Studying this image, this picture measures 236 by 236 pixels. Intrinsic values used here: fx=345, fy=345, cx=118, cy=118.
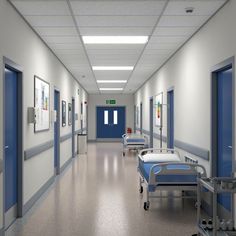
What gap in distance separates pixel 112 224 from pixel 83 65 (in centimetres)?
605

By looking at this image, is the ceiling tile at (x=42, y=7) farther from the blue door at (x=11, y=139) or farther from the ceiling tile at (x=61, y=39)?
the ceiling tile at (x=61, y=39)

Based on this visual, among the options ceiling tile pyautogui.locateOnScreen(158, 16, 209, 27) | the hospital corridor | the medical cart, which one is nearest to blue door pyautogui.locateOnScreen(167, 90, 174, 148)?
the hospital corridor

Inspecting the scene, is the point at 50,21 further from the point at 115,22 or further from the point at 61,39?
the point at 61,39

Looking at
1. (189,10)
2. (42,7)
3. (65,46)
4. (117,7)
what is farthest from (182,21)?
(65,46)

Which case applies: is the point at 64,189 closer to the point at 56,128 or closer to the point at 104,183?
the point at 104,183

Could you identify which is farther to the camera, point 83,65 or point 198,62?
point 83,65

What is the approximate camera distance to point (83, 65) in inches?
390

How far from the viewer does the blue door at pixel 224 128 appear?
4.60 m

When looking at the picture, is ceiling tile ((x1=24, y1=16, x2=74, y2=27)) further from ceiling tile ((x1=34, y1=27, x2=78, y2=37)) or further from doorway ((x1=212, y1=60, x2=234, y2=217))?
doorway ((x1=212, y1=60, x2=234, y2=217))

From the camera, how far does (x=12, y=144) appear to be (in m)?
4.89

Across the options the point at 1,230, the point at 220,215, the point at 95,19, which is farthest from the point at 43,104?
the point at 220,215

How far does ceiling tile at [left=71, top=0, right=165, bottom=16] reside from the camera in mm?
4543

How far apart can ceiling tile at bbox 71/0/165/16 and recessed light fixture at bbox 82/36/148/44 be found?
1490 millimetres

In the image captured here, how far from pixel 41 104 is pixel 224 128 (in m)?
3.39
